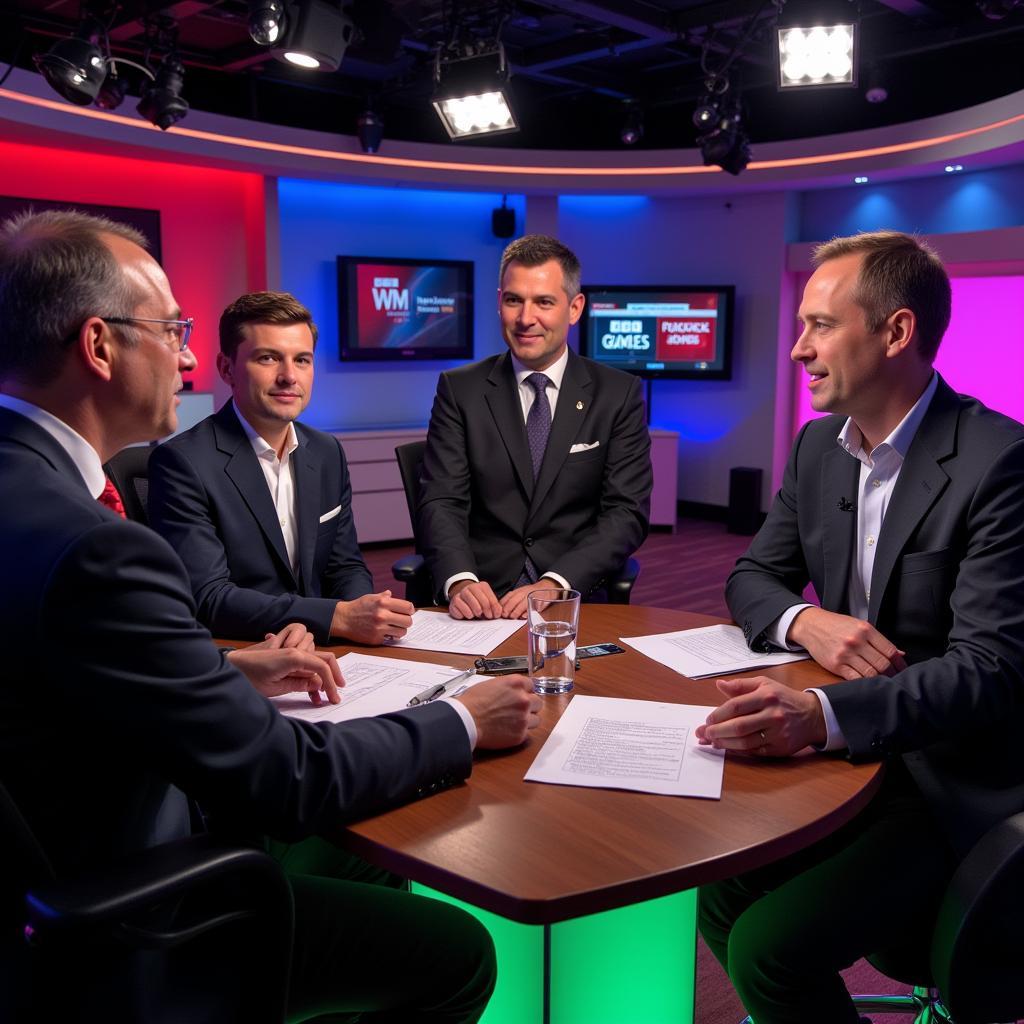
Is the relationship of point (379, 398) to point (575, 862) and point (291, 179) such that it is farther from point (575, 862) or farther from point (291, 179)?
point (575, 862)

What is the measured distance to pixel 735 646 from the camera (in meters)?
2.01

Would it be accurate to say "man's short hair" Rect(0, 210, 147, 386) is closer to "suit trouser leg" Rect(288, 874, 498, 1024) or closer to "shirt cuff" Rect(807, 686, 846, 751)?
"suit trouser leg" Rect(288, 874, 498, 1024)

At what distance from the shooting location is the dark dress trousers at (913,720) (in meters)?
1.49

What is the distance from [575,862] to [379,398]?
7024 millimetres

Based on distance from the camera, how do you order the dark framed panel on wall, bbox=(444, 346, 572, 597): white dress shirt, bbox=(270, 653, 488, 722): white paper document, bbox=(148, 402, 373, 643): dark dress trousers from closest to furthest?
bbox=(270, 653, 488, 722): white paper document, bbox=(148, 402, 373, 643): dark dress trousers, bbox=(444, 346, 572, 597): white dress shirt, the dark framed panel on wall

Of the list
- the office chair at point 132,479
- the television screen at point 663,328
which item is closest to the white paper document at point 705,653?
the office chair at point 132,479

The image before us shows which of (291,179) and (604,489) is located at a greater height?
(291,179)

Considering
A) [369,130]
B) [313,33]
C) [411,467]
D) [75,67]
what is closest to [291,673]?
[411,467]

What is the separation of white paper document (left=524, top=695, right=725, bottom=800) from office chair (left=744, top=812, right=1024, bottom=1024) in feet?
1.23

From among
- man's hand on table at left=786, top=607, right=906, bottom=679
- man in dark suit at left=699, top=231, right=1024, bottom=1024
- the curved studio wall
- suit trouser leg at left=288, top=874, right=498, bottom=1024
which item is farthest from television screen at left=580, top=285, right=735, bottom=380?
suit trouser leg at left=288, top=874, right=498, bottom=1024

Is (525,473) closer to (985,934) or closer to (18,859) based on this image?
(985,934)

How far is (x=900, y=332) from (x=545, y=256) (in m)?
1.34

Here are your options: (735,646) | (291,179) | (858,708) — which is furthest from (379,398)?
(858,708)

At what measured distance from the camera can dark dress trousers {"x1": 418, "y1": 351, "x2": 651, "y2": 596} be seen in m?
3.01
